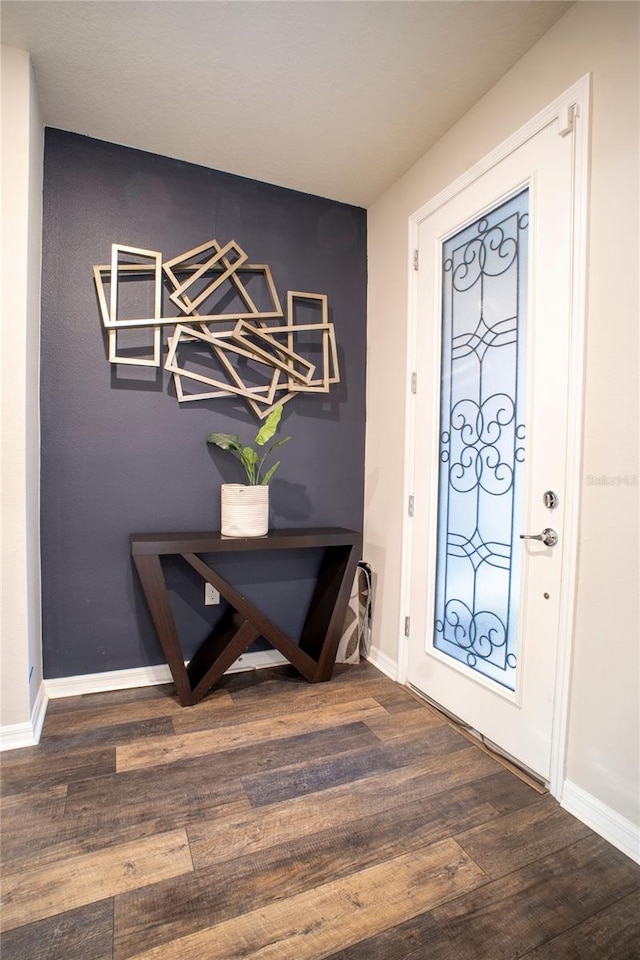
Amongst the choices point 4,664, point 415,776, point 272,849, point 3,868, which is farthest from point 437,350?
point 3,868

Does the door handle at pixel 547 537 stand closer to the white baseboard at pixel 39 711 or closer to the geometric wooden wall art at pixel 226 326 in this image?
the geometric wooden wall art at pixel 226 326

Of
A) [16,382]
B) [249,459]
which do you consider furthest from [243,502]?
[16,382]

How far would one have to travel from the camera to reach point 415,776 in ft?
5.74

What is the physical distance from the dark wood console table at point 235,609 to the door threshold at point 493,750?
0.57 m

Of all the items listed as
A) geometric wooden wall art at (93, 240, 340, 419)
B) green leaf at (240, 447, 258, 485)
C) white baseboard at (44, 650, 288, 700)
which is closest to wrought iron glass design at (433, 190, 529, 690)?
geometric wooden wall art at (93, 240, 340, 419)

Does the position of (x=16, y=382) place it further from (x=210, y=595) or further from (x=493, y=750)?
(x=493, y=750)

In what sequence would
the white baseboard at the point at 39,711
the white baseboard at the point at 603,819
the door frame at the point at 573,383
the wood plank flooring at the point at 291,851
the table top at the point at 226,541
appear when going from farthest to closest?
1. the table top at the point at 226,541
2. the white baseboard at the point at 39,711
3. the door frame at the point at 573,383
4. the white baseboard at the point at 603,819
5. the wood plank flooring at the point at 291,851

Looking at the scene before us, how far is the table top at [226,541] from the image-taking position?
2141 mm

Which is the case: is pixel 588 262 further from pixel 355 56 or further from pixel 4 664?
pixel 4 664

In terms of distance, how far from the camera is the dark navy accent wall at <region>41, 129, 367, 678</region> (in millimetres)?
2281

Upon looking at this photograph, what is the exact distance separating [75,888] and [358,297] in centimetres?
285

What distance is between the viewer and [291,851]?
1.40 metres

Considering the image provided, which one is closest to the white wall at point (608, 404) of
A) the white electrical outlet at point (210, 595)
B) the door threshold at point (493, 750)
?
the door threshold at point (493, 750)

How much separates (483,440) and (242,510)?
117cm
